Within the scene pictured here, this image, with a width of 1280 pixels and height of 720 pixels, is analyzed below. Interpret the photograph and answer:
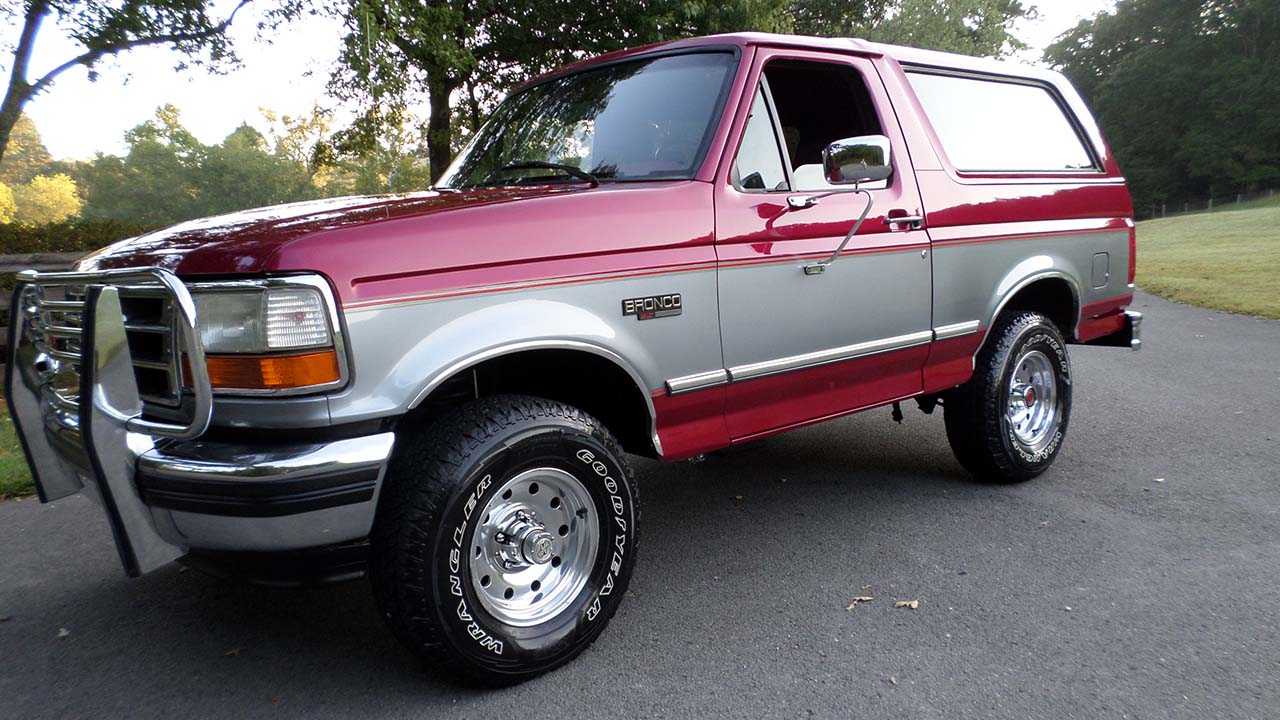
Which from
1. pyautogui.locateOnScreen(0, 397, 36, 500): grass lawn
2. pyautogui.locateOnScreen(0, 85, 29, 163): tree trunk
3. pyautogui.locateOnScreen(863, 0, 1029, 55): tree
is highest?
pyautogui.locateOnScreen(863, 0, 1029, 55): tree

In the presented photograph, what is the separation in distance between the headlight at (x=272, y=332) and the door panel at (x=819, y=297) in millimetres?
1441

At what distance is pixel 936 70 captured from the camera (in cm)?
428

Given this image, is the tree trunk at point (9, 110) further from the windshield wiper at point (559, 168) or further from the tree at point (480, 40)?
the windshield wiper at point (559, 168)

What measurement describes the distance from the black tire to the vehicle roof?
1360 millimetres

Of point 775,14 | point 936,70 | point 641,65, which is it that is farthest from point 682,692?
point 775,14

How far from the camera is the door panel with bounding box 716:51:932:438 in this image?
A: 319 centimetres

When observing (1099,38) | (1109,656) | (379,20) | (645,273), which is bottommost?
(1109,656)

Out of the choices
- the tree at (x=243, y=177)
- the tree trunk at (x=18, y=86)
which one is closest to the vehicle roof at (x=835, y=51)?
the tree trunk at (x=18, y=86)

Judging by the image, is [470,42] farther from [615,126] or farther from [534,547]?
[534,547]

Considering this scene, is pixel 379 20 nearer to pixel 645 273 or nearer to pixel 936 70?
pixel 936 70

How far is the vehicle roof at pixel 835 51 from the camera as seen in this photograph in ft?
11.3

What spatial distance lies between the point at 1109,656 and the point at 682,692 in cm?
141

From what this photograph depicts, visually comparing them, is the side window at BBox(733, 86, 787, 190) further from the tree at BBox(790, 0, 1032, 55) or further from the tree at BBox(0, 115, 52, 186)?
the tree at BBox(0, 115, 52, 186)

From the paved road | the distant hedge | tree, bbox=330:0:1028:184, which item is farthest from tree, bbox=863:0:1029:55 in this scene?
the paved road
